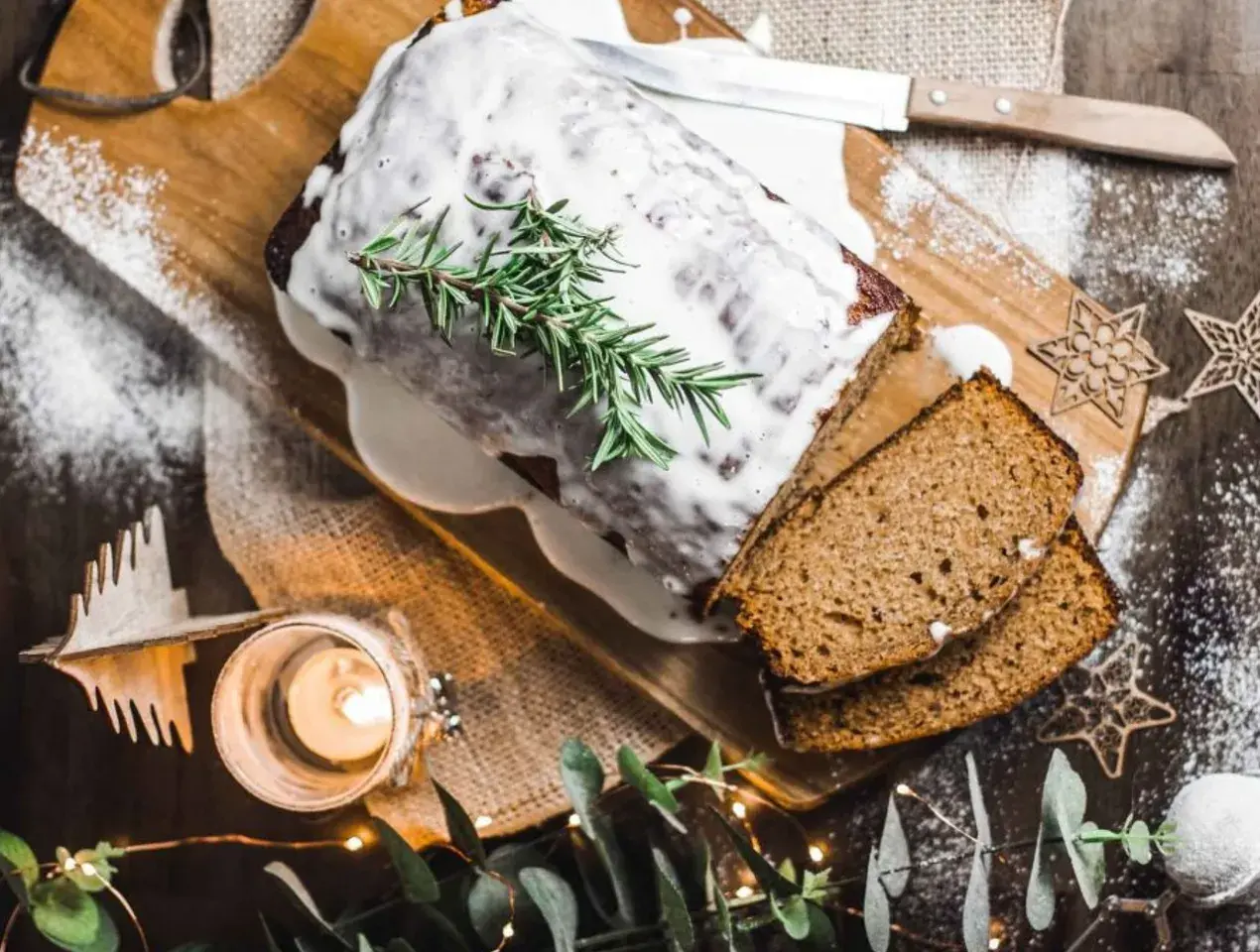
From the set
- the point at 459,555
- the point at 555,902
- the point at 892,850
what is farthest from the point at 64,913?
the point at 892,850

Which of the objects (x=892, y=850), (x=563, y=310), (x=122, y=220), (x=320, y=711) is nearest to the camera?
(x=563, y=310)

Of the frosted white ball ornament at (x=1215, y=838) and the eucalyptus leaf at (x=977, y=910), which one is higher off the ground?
the frosted white ball ornament at (x=1215, y=838)

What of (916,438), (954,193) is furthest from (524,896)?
(954,193)

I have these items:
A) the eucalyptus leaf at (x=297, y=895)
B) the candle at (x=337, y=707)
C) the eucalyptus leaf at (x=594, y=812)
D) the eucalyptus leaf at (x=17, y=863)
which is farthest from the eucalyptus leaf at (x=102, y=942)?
the eucalyptus leaf at (x=594, y=812)

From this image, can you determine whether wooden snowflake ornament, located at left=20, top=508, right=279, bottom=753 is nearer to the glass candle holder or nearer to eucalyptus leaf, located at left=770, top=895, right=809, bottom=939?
the glass candle holder

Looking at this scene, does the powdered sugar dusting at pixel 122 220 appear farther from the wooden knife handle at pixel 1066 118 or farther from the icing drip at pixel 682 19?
the wooden knife handle at pixel 1066 118

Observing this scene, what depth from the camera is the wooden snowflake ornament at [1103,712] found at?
247 centimetres

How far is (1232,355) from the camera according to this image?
249 cm

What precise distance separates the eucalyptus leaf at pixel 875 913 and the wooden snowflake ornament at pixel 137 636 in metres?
1.26

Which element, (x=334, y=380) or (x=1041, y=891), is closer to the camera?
(x=1041, y=891)

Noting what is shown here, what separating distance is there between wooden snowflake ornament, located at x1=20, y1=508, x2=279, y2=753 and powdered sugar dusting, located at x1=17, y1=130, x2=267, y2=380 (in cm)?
38

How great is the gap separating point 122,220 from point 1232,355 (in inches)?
89.8

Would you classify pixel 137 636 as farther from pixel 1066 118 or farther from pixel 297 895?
pixel 1066 118

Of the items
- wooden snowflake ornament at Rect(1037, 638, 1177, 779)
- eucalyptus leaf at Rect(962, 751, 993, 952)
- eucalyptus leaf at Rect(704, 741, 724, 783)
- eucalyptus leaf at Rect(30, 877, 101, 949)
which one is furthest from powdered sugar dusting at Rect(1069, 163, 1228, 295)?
eucalyptus leaf at Rect(30, 877, 101, 949)
